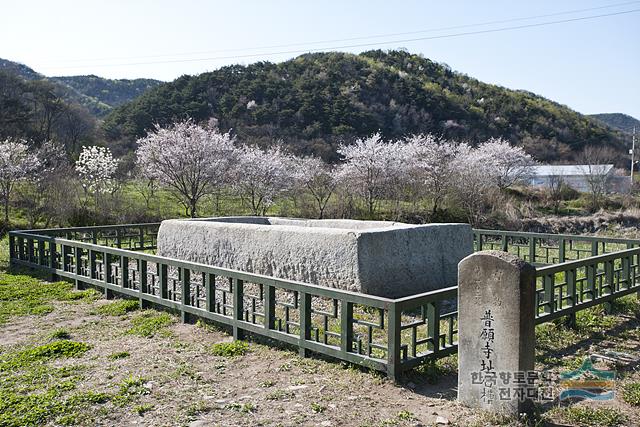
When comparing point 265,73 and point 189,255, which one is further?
point 265,73

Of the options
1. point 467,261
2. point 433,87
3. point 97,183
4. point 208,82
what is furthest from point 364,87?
point 467,261

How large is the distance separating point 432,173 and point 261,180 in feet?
26.8

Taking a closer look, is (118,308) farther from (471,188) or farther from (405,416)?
(471,188)

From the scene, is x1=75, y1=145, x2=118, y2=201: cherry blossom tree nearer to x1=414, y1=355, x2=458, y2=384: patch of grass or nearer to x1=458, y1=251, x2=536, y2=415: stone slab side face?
x1=414, y1=355, x2=458, y2=384: patch of grass

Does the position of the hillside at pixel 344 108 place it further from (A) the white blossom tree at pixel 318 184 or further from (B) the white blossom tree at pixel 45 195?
(B) the white blossom tree at pixel 45 195

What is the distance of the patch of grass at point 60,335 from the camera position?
22.2ft

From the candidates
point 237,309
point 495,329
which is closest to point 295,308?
point 237,309

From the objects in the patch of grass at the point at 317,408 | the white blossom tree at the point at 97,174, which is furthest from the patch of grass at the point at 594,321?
the white blossom tree at the point at 97,174

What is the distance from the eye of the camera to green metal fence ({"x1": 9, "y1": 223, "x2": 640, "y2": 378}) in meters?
5.26

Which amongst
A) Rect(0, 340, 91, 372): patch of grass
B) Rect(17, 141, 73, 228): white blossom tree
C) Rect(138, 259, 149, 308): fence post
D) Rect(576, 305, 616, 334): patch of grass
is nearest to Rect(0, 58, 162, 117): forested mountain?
Rect(17, 141, 73, 228): white blossom tree

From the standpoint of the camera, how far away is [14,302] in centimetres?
873

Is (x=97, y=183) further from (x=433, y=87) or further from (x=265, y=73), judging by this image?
(x=433, y=87)

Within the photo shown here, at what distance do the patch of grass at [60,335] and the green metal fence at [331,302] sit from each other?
135cm

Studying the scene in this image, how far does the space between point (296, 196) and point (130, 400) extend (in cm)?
2114
